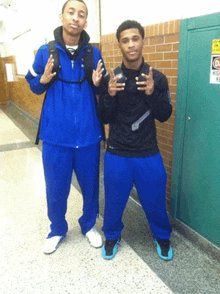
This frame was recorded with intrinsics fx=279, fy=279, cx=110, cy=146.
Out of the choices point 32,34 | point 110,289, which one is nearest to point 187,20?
point 110,289

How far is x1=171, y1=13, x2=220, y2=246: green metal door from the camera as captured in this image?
1746 mm

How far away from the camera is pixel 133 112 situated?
1.69 meters

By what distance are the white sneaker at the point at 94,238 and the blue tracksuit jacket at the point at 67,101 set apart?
0.72 metres

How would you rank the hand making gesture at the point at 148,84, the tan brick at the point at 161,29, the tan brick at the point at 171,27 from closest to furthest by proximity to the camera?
the hand making gesture at the point at 148,84 → the tan brick at the point at 171,27 → the tan brick at the point at 161,29

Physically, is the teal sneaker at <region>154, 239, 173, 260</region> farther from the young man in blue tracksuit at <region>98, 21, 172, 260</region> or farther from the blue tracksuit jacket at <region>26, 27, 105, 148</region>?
the blue tracksuit jacket at <region>26, 27, 105, 148</region>

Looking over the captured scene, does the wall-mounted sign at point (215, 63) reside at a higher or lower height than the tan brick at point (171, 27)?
lower

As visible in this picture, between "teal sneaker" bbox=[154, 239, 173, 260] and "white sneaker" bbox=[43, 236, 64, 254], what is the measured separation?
2.39ft

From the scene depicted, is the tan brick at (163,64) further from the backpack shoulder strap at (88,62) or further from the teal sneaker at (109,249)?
the teal sneaker at (109,249)

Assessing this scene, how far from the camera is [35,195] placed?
2883mm

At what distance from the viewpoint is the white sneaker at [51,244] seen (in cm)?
199

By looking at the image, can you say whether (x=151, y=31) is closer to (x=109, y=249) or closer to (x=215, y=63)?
(x=215, y=63)

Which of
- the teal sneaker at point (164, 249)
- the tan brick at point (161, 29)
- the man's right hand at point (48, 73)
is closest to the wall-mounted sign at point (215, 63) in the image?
the tan brick at point (161, 29)

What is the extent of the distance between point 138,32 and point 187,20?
1.48 feet

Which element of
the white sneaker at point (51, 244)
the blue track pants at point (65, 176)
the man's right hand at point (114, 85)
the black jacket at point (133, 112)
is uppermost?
the man's right hand at point (114, 85)
